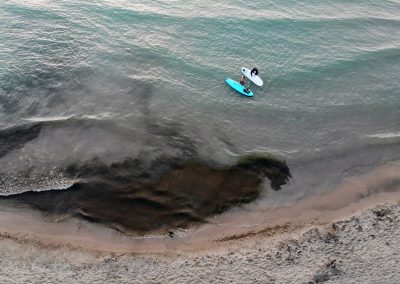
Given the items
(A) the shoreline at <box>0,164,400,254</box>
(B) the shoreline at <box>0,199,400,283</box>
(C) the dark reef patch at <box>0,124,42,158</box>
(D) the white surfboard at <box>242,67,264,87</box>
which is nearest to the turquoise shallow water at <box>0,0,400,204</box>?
(C) the dark reef patch at <box>0,124,42,158</box>

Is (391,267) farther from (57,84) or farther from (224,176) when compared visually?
(57,84)

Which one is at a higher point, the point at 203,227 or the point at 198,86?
the point at 198,86

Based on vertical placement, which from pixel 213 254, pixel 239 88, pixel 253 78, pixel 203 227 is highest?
pixel 253 78

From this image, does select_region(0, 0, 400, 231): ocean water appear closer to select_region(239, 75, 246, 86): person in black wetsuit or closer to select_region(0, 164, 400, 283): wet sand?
select_region(239, 75, 246, 86): person in black wetsuit

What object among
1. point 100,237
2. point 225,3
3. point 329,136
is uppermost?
point 225,3

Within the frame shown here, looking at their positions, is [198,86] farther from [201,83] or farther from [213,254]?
[213,254]

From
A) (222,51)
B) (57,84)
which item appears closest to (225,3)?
(222,51)

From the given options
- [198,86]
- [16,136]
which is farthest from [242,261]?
[16,136]

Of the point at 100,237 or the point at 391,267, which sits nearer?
the point at 391,267
